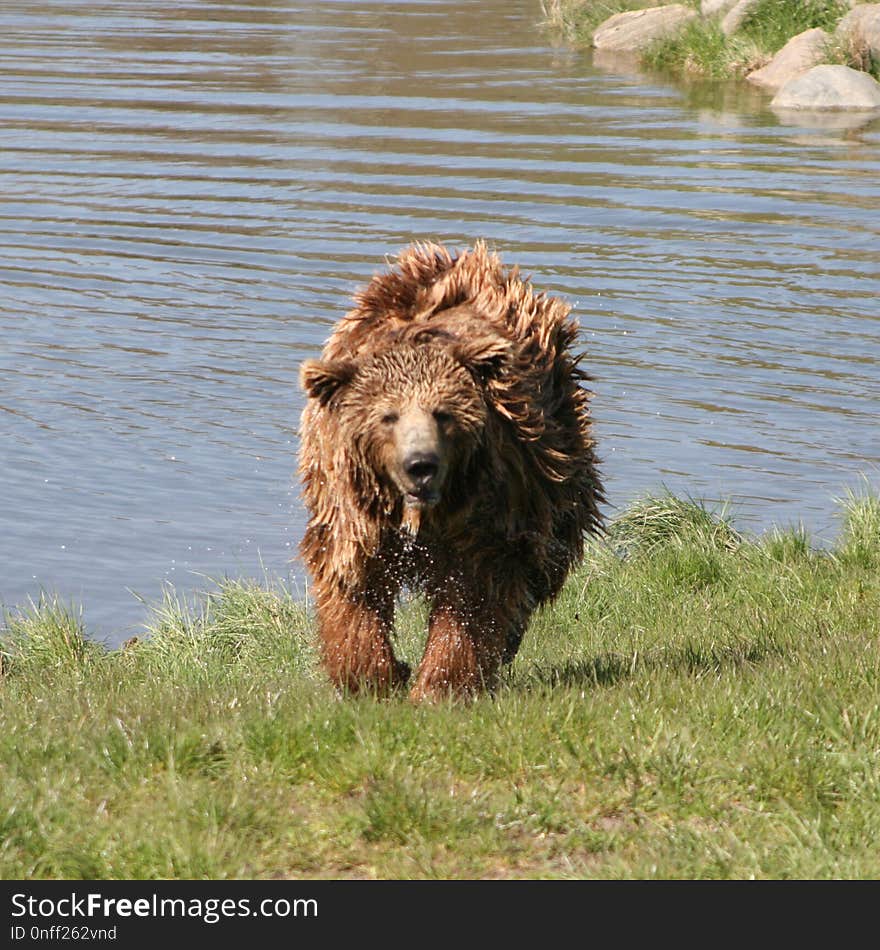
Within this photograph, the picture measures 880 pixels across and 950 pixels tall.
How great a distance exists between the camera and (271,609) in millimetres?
8516

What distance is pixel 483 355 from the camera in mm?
5910

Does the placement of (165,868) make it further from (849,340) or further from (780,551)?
(849,340)

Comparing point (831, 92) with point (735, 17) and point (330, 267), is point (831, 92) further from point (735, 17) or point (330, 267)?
point (330, 267)

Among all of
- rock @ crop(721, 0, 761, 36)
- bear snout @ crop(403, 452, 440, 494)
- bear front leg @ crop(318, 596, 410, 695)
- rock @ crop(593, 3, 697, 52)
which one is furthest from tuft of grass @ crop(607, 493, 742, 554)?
rock @ crop(593, 3, 697, 52)

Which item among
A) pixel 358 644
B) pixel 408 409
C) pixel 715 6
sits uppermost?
pixel 715 6

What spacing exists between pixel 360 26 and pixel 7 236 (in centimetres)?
1983

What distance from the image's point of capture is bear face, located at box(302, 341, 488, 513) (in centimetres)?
564

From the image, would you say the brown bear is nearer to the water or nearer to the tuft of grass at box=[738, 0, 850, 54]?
the water

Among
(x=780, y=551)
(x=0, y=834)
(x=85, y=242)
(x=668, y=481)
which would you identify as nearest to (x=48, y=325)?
(x=85, y=242)

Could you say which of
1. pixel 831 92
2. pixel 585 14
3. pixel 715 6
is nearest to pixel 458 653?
pixel 831 92

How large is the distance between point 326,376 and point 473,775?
1541mm

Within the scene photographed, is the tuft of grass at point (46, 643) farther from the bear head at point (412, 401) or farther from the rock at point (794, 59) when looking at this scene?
the rock at point (794, 59)

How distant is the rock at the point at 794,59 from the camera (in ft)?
91.6

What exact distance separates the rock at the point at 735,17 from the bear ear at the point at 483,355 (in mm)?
25048
